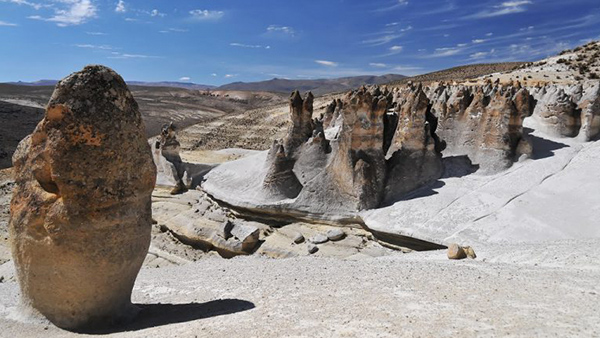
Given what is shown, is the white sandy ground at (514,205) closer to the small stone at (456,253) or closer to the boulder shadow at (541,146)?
the boulder shadow at (541,146)

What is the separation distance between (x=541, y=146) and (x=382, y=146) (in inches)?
166

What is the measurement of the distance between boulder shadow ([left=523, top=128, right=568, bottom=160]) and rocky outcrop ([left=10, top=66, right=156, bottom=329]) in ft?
31.8

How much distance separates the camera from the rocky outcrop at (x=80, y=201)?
4.87 metres

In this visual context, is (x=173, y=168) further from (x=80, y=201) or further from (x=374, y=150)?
(x=80, y=201)

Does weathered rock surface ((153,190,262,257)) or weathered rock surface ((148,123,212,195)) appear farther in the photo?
weathered rock surface ((148,123,212,195))

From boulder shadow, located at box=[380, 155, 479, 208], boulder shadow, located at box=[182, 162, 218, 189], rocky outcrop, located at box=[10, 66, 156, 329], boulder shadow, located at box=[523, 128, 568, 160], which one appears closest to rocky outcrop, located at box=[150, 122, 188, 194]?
boulder shadow, located at box=[182, 162, 218, 189]

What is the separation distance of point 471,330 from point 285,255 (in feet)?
21.2

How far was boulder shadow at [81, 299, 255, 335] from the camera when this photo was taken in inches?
196

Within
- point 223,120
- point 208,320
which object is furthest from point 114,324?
point 223,120

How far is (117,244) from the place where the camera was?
5137 millimetres

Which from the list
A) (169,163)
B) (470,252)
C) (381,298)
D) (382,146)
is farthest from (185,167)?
(381,298)

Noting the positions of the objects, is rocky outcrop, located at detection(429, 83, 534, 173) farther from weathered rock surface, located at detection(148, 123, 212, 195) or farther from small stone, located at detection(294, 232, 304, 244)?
weathered rock surface, located at detection(148, 123, 212, 195)

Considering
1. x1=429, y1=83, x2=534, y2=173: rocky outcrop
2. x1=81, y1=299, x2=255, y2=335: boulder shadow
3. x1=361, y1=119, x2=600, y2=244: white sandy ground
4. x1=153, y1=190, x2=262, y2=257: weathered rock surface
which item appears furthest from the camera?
x1=429, y1=83, x2=534, y2=173: rocky outcrop

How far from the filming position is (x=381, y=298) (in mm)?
4785
